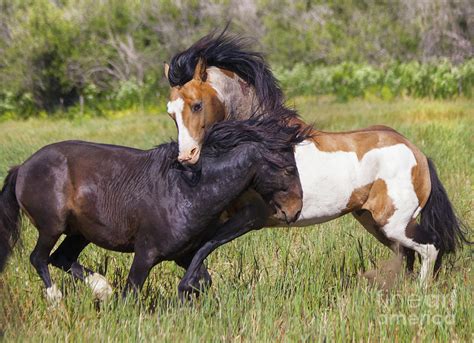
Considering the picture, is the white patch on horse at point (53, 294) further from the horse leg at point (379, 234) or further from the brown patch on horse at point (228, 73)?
the horse leg at point (379, 234)

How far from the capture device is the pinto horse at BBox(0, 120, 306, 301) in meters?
5.02

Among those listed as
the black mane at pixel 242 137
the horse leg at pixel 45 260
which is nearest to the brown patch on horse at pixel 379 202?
the black mane at pixel 242 137

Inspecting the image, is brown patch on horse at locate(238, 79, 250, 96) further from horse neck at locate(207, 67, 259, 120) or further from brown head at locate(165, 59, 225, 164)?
brown head at locate(165, 59, 225, 164)

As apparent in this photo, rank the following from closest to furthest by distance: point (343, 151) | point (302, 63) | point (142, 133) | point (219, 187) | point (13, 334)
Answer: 1. point (13, 334)
2. point (219, 187)
3. point (343, 151)
4. point (142, 133)
5. point (302, 63)

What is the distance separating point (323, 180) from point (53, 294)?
6.03 ft

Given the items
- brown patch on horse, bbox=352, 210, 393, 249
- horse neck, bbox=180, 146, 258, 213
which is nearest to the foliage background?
brown patch on horse, bbox=352, 210, 393, 249

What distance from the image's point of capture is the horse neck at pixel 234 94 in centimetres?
557

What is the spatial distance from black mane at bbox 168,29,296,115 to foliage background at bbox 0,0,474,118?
23375 millimetres

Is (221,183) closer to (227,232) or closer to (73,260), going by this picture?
(227,232)

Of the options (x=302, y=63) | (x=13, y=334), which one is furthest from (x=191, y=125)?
(x=302, y=63)

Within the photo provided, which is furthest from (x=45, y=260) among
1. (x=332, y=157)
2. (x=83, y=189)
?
(x=332, y=157)

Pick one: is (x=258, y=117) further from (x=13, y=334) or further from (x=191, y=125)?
(x=13, y=334)

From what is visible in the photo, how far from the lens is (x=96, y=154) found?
17.4 feet

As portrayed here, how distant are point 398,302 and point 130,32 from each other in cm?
3168
